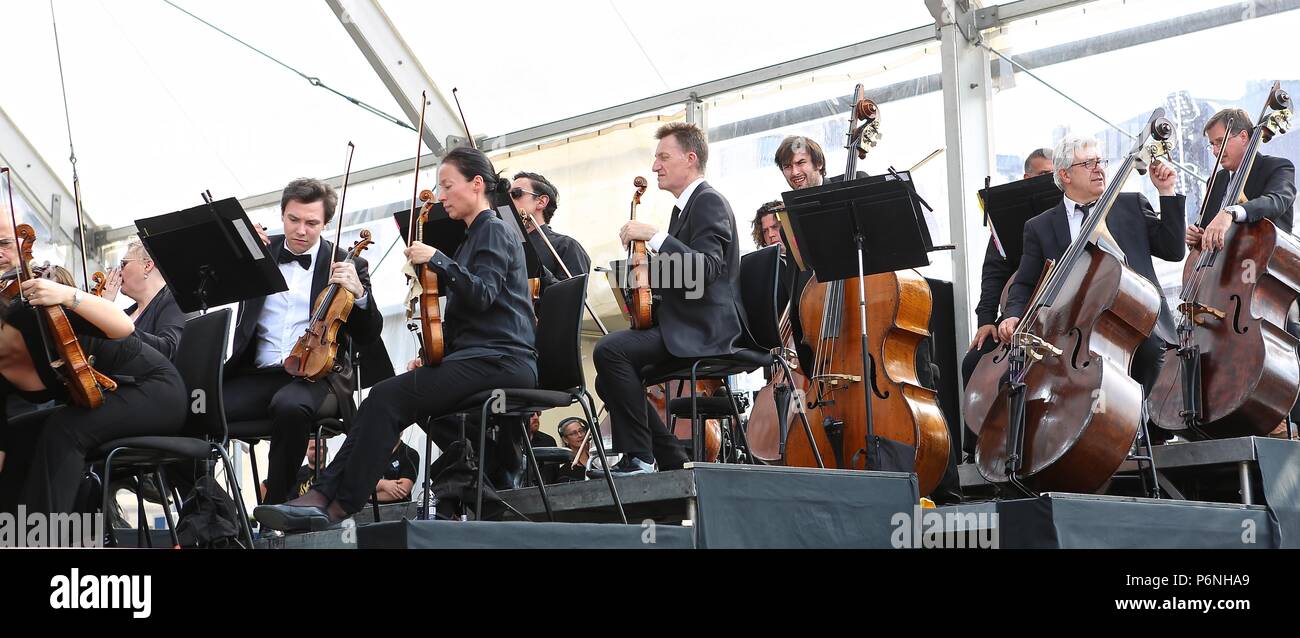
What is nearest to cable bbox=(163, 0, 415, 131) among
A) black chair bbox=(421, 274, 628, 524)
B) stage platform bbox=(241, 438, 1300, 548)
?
black chair bbox=(421, 274, 628, 524)

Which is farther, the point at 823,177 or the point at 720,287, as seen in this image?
→ the point at 823,177

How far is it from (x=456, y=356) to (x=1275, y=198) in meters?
2.99

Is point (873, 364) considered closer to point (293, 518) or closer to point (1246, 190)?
point (1246, 190)

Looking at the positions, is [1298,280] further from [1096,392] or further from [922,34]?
[922,34]

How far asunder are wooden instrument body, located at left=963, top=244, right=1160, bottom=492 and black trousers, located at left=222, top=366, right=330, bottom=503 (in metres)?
2.30

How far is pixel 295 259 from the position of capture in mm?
4844

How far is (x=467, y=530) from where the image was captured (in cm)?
335

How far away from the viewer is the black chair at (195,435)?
3.72 metres

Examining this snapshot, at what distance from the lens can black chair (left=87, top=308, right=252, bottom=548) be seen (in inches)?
146

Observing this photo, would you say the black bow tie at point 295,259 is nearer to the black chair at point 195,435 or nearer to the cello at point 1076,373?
the black chair at point 195,435

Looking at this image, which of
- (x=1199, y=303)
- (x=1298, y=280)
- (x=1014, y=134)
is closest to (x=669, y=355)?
(x=1199, y=303)
